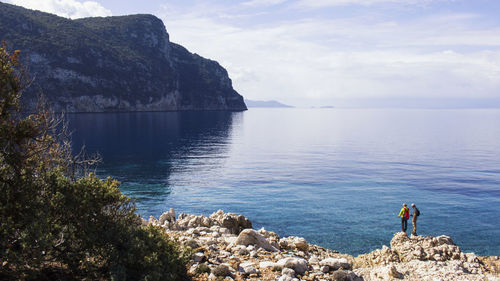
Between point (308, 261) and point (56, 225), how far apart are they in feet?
35.9

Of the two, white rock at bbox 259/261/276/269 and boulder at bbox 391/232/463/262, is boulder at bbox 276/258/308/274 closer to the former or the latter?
white rock at bbox 259/261/276/269

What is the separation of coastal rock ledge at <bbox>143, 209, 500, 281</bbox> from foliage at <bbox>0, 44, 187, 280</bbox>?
8.12 feet

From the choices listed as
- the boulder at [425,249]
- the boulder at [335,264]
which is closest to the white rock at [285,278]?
the boulder at [335,264]

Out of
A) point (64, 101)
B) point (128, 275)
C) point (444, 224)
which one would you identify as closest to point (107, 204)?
point (128, 275)

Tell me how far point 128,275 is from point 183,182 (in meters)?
35.4

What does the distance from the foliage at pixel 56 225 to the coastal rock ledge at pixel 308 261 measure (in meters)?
2.48

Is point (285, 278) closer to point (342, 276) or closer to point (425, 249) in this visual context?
point (342, 276)

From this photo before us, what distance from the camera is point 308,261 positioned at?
16.6m

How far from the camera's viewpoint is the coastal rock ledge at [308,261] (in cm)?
1383

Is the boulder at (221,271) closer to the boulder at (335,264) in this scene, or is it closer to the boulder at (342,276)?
the boulder at (342,276)

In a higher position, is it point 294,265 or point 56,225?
point 56,225

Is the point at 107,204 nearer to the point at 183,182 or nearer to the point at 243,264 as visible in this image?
the point at 243,264

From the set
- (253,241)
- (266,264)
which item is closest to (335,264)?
(266,264)

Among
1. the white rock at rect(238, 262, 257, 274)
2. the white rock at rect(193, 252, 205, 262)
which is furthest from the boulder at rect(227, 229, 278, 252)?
the white rock at rect(193, 252, 205, 262)
